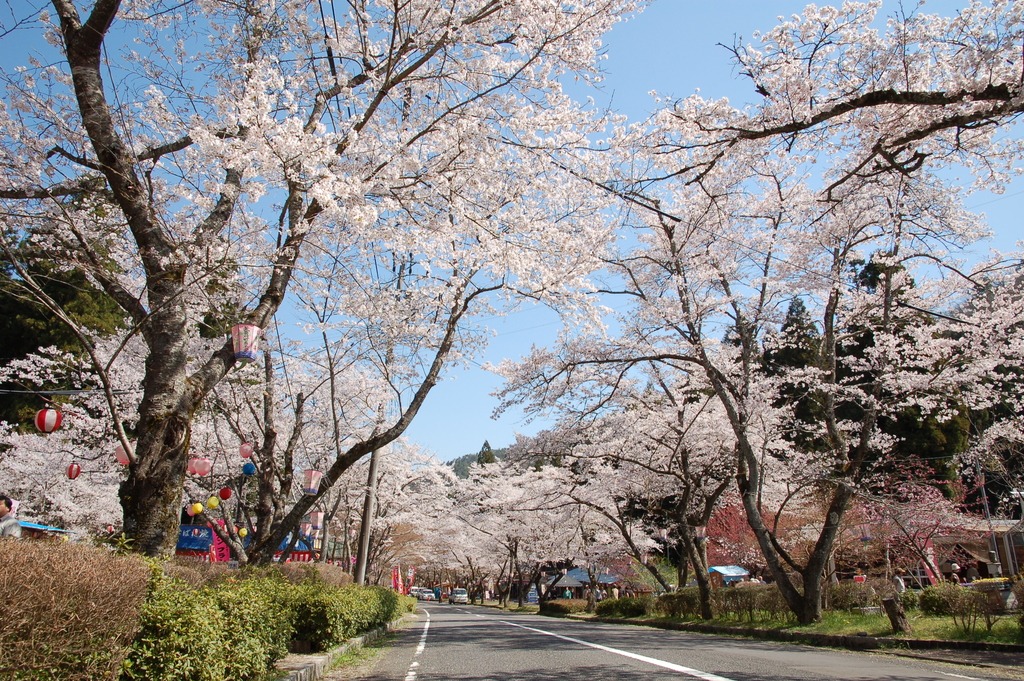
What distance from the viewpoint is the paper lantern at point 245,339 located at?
613 centimetres

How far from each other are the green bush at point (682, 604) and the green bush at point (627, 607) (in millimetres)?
1988

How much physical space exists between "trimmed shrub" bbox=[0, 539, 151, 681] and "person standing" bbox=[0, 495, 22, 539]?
10.4 feet

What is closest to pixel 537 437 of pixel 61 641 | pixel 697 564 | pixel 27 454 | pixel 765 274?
pixel 697 564

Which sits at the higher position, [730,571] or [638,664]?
[638,664]

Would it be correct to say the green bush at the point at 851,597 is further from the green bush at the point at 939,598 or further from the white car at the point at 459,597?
the white car at the point at 459,597

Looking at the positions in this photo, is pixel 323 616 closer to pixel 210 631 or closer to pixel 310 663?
pixel 310 663

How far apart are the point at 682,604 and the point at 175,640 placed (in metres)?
17.6

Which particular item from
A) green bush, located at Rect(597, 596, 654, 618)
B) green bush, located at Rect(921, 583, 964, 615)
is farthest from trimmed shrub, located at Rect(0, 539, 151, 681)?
green bush, located at Rect(597, 596, 654, 618)

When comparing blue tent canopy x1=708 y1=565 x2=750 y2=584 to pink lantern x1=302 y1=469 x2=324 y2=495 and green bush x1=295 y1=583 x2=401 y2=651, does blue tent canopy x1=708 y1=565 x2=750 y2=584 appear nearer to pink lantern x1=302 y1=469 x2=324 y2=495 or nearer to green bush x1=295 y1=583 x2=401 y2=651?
pink lantern x1=302 y1=469 x2=324 y2=495

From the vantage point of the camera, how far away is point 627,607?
23844 millimetres

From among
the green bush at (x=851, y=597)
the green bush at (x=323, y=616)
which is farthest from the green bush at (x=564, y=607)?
the green bush at (x=323, y=616)

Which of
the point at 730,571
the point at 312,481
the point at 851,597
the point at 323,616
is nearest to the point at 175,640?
the point at 323,616

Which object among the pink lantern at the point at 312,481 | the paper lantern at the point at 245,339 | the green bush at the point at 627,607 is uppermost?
the paper lantern at the point at 245,339

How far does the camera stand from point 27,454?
63.4 ft
